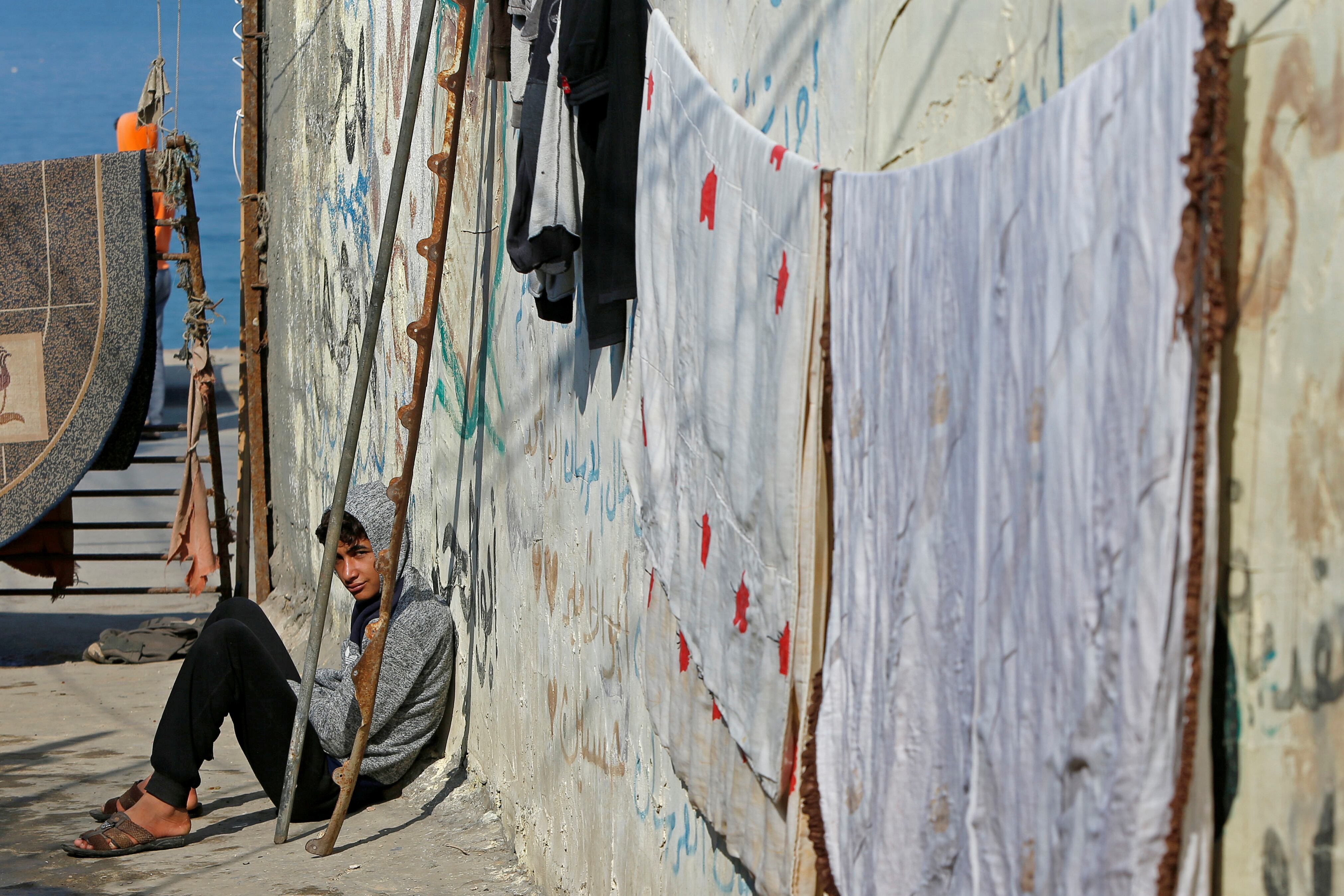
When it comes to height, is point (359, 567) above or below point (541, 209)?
below

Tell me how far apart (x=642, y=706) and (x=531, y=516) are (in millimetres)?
933

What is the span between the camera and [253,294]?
7238 mm

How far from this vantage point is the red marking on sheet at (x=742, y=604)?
1861 mm

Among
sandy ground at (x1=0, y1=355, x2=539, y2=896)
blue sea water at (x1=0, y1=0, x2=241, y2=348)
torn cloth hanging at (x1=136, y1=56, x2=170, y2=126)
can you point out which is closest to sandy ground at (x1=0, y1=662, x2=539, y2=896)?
sandy ground at (x1=0, y1=355, x2=539, y2=896)

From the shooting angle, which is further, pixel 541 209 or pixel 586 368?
pixel 586 368

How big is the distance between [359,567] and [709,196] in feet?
7.70

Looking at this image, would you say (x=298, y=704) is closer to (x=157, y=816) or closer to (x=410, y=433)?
(x=157, y=816)

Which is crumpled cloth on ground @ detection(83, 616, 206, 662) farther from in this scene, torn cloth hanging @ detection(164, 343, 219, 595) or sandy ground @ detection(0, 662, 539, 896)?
sandy ground @ detection(0, 662, 539, 896)

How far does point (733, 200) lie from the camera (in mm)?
1877

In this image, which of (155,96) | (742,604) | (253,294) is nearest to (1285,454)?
(742,604)

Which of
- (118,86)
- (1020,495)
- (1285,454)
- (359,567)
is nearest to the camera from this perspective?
(1285,454)

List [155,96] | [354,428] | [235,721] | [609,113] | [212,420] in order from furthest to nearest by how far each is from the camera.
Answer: [155,96] < [212,420] < [235,721] < [354,428] < [609,113]

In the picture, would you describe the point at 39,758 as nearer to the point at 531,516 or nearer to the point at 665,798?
the point at 531,516

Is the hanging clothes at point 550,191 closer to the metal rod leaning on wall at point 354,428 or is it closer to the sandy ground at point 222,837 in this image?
the metal rod leaning on wall at point 354,428
